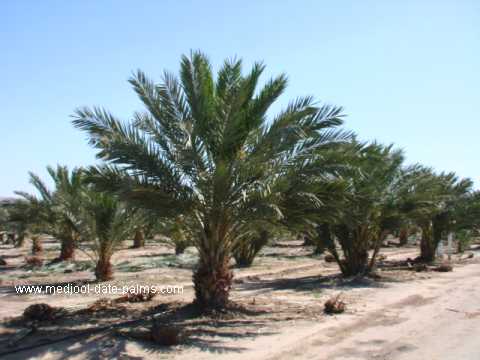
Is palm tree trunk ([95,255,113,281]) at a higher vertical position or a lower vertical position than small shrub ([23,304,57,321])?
higher

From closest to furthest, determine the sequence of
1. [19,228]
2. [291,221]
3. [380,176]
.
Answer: [291,221], [380,176], [19,228]

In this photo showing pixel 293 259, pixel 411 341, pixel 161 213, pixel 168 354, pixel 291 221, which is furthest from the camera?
pixel 293 259

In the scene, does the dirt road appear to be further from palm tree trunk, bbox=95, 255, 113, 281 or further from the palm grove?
palm tree trunk, bbox=95, 255, 113, 281

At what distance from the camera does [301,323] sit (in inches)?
355

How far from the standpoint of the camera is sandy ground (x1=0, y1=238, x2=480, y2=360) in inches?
281

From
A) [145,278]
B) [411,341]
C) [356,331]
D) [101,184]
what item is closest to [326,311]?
A: [356,331]

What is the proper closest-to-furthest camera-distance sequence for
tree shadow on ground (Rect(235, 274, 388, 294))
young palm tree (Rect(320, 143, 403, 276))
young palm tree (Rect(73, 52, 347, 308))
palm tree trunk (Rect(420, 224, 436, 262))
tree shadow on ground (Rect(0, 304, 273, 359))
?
1. tree shadow on ground (Rect(0, 304, 273, 359))
2. young palm tree (Rect(73, 52, 347, 308))
3. tree shadow on ground (Rect(235, 274, 388, 294))
4. young palm tree (Rect(320, 143, 403, 276))
5. palm tree trunk (Rect(420, 224, 436, 262))

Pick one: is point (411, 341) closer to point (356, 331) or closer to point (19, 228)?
point (356, 331)

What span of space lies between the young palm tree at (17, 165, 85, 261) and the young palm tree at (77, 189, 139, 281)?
0.63 meters

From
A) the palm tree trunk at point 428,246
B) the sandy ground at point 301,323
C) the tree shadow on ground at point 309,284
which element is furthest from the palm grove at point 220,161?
the palm tree trunk at point 428,246

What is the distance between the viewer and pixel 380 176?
15.1m

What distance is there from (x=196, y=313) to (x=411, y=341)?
3.83 m

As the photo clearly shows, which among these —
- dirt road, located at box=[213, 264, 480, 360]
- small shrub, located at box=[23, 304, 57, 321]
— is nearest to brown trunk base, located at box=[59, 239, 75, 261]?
small shrub, located at box=[23, 304, 57, 321]

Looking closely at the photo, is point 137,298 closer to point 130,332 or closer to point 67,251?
point 130,332
